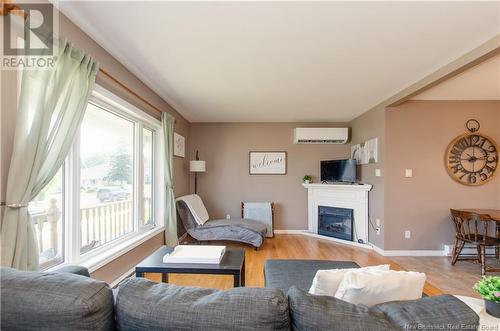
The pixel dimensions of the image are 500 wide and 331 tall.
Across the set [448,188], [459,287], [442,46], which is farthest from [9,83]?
[448,188]

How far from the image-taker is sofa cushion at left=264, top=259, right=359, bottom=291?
1854 millimetres

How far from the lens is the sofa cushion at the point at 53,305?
0.77 metres

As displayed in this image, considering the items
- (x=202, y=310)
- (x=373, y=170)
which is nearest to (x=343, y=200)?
(x=373, y=170)

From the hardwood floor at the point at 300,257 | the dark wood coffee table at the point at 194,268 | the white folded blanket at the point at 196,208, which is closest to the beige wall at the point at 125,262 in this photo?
the hardwood floor at the point at 300,257

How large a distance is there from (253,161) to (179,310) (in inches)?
178

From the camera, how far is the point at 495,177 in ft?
12.5

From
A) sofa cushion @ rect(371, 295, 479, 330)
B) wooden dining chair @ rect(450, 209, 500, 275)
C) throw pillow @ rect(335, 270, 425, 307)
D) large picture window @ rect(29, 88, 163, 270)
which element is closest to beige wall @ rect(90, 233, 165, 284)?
large picture window @ rect(29, 88, 163, 270)

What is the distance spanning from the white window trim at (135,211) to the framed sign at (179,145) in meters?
0.52

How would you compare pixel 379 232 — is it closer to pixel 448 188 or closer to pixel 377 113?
pixel 448 188

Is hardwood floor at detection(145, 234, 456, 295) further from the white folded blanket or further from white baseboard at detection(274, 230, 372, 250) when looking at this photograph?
the white folded blanket

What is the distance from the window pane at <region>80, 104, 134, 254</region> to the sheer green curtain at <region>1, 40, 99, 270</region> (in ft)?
2.18

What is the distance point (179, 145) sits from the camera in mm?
4516

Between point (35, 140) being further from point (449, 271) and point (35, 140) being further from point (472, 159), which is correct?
point (472, 159)

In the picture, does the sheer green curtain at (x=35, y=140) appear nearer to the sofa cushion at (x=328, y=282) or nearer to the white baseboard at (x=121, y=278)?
the white baseboard at (x=121, y=278)
